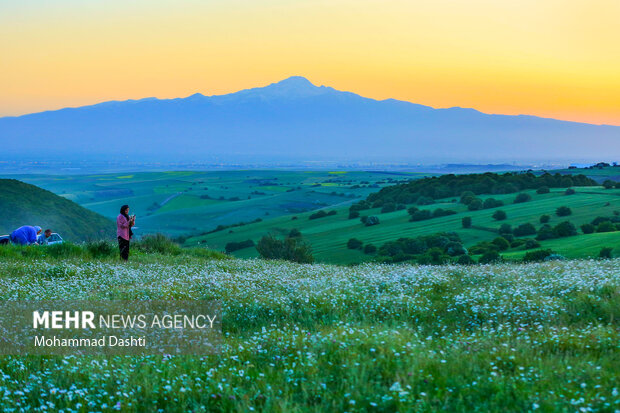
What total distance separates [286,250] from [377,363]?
38.8 metres

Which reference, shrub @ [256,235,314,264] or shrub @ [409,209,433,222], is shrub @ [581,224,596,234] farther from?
shrub @ [409,209,433,222]

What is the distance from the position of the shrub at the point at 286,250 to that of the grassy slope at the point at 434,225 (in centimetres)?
693

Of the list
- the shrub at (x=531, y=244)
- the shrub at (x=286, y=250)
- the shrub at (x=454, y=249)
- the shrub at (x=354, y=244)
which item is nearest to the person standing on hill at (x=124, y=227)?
the shrub at (x=286, y=250)

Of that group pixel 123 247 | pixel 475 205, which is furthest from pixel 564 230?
pixel 123 247

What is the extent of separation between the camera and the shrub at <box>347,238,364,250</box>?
62.9 meters

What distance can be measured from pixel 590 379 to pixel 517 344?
1.30 metres

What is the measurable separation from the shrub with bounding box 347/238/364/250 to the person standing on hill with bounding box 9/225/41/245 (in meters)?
39.1

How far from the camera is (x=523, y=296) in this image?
10.5 metres

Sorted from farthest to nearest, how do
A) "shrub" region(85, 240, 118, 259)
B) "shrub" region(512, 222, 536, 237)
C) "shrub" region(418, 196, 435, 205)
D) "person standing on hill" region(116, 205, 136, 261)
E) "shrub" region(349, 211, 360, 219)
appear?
"shrub" region(418, 196, 435, 205)
"shrub" region(349, 211, 360, 219)
"shrub" region(512, 222, 536, 237)
"shrub" region(85, 240, 118, 259)
"person standing on hill" region(116, 205, 136, 261)

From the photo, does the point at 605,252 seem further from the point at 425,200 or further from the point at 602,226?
the point at 425,200

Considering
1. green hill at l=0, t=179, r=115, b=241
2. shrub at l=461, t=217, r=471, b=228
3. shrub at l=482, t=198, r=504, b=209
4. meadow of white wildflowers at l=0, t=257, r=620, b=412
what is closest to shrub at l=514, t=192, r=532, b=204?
shrub at l=482, t=198, r=504, b=209

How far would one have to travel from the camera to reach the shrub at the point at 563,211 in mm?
59344

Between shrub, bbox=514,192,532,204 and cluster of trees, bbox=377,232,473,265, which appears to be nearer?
cluster of trees, bbox=377,232,473,265

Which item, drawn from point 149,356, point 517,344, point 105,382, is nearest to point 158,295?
point 149,356
